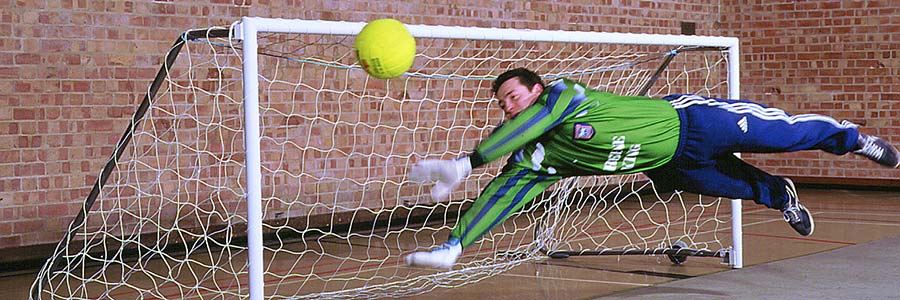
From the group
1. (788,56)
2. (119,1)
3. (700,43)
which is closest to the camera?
(700,43)

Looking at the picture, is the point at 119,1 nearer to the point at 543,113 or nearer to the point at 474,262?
the point at 474,262

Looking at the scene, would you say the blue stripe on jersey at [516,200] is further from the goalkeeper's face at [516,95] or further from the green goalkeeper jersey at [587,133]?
the goalkeeper's face at [516,95]

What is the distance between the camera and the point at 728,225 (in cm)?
1012

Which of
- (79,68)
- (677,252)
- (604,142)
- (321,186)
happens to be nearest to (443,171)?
(604,142)

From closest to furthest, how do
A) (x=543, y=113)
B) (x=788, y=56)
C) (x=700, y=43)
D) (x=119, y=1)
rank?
1. (x=543, y=113)
2. (x=700, y=43)
3. (x=119, y=1)
4. (x=788, y=56)

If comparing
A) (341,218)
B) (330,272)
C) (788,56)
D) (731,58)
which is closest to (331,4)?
(341,218)

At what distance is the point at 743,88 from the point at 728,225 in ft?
13.5

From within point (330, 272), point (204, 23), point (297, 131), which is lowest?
point (330, 272)

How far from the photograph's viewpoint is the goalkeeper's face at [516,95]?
5379mm

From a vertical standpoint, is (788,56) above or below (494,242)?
above

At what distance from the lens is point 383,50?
4.98 meters

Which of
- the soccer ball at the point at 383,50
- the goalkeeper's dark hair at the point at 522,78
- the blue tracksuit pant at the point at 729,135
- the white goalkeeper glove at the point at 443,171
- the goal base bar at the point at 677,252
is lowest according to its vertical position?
the goal base bar at the point at 677,252

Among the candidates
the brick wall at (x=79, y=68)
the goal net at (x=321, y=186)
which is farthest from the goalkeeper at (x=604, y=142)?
the brick wall at (x=79, y=68)

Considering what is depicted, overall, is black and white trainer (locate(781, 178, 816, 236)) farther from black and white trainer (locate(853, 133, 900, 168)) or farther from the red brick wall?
the red brick wall
